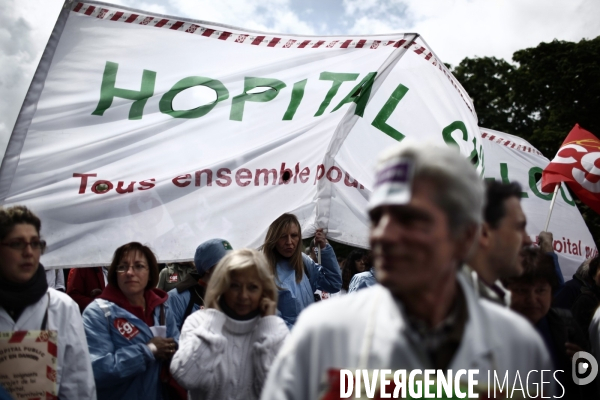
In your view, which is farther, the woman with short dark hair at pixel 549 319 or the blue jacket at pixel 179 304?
the blue jacket at pixel 179 304

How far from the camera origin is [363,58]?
5059 mm

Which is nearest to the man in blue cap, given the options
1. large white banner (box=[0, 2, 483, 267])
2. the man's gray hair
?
large white banner (box=[0, 2, 483, 267])

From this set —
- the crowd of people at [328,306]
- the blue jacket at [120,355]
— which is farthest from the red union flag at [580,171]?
the blue jacket at [120,355]

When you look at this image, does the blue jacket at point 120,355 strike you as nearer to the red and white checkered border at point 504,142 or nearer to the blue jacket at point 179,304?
the blue jacket at point 179,304

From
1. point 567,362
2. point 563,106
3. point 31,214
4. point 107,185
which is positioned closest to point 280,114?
point 107,185

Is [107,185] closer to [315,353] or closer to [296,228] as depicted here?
[296,228]

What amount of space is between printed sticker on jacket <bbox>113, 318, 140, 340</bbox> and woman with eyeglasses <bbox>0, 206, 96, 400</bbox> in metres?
0.35

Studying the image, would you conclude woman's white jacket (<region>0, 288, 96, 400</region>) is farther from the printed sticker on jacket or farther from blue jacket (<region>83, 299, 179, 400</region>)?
the printed sticker on jacket

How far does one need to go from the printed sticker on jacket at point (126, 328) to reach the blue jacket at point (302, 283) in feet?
3.53

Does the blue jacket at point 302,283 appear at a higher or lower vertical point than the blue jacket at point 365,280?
lower

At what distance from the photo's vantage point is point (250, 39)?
4961mm

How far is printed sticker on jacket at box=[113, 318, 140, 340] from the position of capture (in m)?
3.61

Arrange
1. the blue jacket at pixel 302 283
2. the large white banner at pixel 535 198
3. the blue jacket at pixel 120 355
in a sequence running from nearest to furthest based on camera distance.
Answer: the blue jacket at pixel 120 355
the blue jacket at pixel 302 283
the large white banner at pixel 535 198

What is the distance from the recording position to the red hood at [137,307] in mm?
3738
